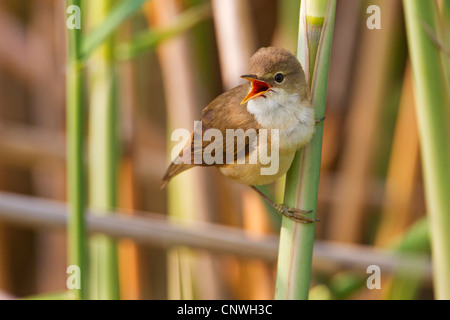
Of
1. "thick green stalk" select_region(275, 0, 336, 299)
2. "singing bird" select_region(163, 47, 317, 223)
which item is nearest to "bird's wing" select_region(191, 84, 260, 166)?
"singing bird" select_region(163, 47, 317, 223)

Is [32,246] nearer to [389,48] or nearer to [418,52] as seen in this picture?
[389,48]

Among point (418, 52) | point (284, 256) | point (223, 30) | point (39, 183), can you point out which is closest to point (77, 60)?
point (284, 256)

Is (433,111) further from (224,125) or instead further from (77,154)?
(77,154)

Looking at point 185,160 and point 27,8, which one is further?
point 27,8

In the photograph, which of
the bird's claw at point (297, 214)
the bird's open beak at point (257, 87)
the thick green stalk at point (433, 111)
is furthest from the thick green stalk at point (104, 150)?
the thick green stalk at point (433, 111)

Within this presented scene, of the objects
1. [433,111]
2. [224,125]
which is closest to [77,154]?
[224,125]
